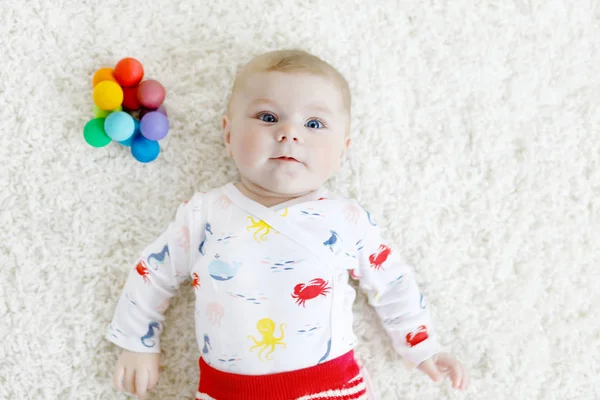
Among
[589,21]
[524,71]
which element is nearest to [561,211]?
[524,71]

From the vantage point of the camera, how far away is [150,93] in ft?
3.84

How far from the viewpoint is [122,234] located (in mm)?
1211

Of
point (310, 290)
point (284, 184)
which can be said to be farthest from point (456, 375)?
point (284, 184)

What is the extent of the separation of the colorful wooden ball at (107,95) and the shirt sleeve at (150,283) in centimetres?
23

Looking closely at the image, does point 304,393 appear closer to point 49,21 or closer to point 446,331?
point 446,331

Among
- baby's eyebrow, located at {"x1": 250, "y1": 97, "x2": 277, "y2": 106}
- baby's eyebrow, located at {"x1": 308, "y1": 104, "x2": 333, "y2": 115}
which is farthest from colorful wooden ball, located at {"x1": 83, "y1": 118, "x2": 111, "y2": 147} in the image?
baby's eyebrow, located at {"x1": 308, "y1": 104, "x2": 333, "y2": 115}

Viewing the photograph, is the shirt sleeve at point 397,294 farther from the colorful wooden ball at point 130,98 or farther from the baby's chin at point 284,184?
the colorful wooden ball at point 130,98

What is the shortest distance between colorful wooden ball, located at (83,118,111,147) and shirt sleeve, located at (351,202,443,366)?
51cm

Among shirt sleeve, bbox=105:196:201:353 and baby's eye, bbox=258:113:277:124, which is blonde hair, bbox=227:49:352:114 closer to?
baby's eye, bbox=258:113:277:124

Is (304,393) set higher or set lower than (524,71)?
lower

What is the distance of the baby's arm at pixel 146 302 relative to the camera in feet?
3.75

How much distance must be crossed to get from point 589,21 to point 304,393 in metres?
0.95

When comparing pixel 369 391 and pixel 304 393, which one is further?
pixel 369 391

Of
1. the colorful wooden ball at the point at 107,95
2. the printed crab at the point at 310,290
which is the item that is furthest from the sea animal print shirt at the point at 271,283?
the colorful wooden ball at the point at 107,95
